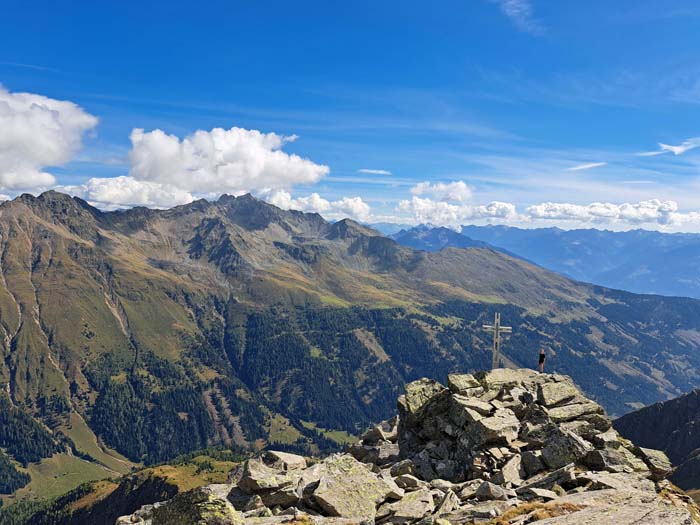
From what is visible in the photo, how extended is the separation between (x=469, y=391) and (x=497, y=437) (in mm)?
8684

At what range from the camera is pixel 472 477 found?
32.7 meters

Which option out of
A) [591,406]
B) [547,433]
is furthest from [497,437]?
[591,406]

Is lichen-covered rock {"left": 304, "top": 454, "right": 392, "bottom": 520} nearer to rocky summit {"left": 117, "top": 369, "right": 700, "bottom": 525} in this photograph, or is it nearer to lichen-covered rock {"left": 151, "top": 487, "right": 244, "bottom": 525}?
rocky summit {"left": 117, "top": 369, "right": 700, "bottom": 525}

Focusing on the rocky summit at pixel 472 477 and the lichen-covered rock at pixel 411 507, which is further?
the lichen-covered rock at pixel 411 507

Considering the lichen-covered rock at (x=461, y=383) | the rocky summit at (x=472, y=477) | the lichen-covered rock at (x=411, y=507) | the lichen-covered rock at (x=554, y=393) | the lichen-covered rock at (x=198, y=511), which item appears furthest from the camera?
the lichen-covered rock at (x=461, y=383)

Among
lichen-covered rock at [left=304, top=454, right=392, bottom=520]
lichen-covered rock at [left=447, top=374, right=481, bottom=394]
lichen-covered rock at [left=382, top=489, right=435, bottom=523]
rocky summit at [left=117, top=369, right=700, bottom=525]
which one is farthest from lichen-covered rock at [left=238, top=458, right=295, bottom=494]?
lichen-covered rock at [left=447, top=374, right=481, bottom=394]

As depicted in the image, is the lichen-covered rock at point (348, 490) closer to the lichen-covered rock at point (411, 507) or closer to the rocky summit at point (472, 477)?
the rocky summit at point (472, 477)

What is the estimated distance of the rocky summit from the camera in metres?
23.8

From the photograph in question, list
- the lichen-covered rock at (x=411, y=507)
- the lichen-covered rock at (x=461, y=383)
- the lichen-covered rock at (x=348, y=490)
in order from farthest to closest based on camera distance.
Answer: the lichen-covered rock at (x=461, y=383) → the lichen-covered rock at (x=348, y=490) → the lichen-covered rock at (x=411, y=507)

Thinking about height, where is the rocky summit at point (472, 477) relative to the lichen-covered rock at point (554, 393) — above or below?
below

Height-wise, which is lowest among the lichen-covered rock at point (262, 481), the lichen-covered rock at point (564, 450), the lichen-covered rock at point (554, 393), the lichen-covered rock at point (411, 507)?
the lichen-covered rock at point (411, 507)

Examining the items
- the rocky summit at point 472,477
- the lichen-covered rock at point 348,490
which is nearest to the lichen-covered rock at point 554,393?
the rocky summit at point 472,477

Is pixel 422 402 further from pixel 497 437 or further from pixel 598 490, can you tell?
pixel 598 490

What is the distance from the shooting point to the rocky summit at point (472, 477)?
23797 mm
